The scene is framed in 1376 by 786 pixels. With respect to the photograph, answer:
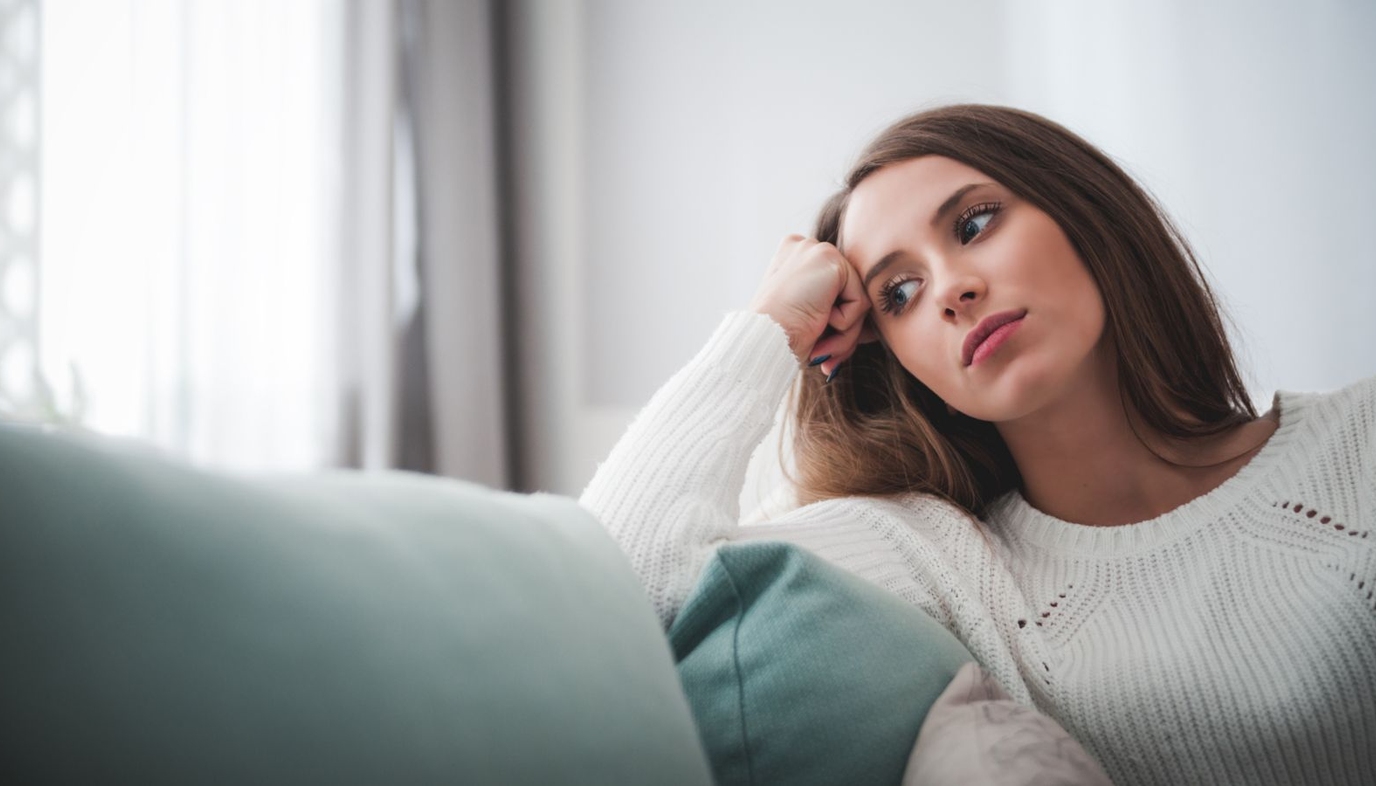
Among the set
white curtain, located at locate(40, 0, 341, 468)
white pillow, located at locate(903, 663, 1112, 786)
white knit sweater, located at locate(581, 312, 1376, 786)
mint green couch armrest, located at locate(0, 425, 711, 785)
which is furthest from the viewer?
white curtain, located at locate(40, 0, 341, 468)

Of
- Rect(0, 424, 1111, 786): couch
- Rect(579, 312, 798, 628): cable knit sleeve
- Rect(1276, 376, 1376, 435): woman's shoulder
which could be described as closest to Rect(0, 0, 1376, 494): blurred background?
Rect(1276, 376, 1376, 435): woman's shoulder

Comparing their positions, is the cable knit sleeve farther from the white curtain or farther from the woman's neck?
the white curtain

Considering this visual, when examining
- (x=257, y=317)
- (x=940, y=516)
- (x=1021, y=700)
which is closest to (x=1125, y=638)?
(x=1021, y=700)

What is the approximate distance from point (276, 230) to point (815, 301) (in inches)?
75.8

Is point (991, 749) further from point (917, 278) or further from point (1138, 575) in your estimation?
point (917, 278)

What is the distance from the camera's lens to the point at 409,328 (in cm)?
289

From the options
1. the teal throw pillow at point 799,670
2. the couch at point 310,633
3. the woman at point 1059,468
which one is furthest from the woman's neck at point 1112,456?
the couch at point 310,633

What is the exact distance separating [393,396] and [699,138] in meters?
1.22

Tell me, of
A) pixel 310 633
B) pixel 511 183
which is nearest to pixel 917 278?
pixel 310 633

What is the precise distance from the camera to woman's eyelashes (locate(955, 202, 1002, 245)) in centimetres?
98

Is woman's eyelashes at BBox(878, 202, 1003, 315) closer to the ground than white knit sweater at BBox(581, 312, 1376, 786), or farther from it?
farther from it

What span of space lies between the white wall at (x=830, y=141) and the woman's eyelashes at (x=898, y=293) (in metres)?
0.76

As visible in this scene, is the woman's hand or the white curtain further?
the white curtain

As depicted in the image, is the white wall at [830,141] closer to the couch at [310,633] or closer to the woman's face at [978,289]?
the woman's face at [978,289]
